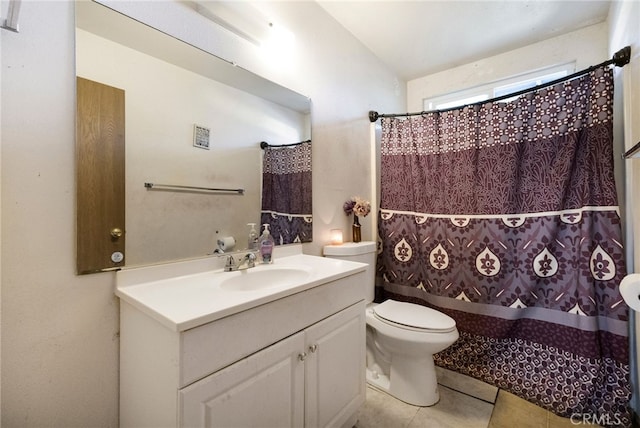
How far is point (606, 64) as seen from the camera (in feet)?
4.60

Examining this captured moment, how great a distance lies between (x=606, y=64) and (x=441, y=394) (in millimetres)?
2005

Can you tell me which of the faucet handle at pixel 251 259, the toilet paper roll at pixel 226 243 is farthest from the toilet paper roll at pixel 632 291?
the toilet paper roll at pixel 226 243

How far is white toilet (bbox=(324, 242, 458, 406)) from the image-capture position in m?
1.43

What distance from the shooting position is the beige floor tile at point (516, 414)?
4.46ft

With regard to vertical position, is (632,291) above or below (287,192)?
below

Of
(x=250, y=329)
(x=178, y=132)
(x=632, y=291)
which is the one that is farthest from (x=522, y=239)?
(x=178, y=132)

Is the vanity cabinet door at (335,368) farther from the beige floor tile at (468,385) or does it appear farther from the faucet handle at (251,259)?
the beige floor tile at (468,385)

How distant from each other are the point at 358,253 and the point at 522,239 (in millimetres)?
1022

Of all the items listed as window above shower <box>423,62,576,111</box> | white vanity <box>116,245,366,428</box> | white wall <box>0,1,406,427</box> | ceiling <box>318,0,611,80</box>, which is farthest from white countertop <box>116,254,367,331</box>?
window above shower <box>423,62,576,111</box>

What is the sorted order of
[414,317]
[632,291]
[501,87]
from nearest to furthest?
1. [632,291]
2. [414,317]
3. [501,87]

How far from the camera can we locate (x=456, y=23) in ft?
5.99

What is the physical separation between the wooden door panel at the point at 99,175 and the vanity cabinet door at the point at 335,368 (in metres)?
0.76

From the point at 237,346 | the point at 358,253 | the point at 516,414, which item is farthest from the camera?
the point at 358,253

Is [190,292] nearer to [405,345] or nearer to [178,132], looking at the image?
[178,132]
